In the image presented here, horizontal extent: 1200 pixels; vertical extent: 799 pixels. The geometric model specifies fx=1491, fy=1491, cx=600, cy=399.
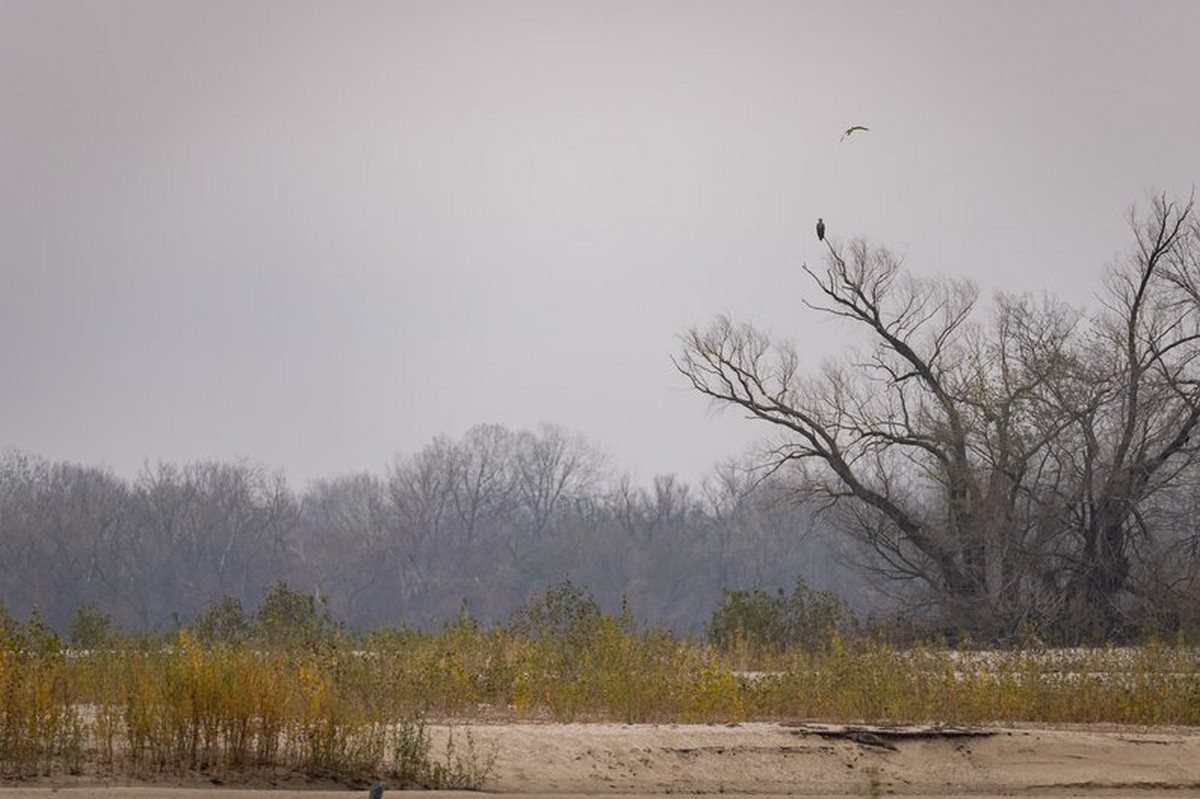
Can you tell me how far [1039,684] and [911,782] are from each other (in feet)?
15.1

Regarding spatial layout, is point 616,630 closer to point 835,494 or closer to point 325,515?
point 835,494

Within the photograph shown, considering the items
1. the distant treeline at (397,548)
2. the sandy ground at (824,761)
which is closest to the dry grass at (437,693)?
the sandy ground at (824,761)

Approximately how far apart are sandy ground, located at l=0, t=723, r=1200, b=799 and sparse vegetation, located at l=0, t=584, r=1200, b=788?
0.72 m

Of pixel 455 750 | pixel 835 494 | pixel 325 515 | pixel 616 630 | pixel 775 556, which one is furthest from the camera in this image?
pixel 325 515

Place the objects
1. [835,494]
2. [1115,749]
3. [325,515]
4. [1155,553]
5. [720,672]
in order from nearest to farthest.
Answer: [1115,749] → [720,672] → [1155,553] → [835,494] → [325,515]

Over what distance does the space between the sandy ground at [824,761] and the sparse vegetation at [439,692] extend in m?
0.72

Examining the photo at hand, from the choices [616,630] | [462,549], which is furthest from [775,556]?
[616,630]

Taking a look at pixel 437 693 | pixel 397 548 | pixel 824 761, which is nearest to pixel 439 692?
pixel 437 693

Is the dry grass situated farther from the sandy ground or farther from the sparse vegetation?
the sandy ground

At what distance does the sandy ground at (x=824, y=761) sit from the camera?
45.6 ft

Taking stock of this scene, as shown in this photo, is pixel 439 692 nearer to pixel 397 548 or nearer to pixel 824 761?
pixel 824 761

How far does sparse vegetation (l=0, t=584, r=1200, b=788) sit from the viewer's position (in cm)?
1277

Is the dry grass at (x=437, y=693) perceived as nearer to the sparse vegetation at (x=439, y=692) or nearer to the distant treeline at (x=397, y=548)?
the sparse vegetation at (x=439, y=692)

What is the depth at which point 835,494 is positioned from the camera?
3588 centimetres
